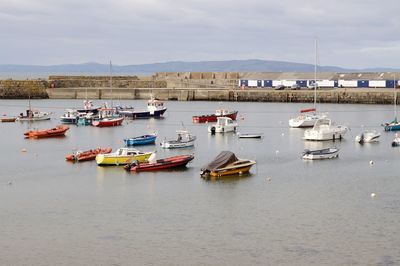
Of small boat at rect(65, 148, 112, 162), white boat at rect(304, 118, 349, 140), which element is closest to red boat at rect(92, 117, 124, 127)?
white boat at rect(304, 118, 349, 140)

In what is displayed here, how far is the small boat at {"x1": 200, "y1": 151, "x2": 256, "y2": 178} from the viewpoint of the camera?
30719 mm

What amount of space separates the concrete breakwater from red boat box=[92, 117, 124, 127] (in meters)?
13.3

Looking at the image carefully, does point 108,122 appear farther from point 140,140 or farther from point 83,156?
point 83,156

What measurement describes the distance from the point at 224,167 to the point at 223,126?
19.6 metres

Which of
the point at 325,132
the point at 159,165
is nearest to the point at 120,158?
the point at 159,165

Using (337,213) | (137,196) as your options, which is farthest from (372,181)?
(137,196)

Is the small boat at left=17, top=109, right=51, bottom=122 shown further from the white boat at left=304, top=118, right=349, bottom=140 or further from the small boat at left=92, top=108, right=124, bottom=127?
the white boat at left=304, top=118, right=349, bottom=140

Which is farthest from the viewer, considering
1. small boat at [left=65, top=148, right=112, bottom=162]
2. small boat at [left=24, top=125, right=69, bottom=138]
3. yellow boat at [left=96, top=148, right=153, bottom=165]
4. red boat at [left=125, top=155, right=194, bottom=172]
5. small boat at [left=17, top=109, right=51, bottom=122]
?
small boat at [left=17, top=109, right=51, bottom=122]

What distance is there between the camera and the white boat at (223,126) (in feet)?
164

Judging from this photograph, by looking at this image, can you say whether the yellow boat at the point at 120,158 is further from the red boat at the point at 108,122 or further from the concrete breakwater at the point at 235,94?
the concrete breakwater at the point at 235,94

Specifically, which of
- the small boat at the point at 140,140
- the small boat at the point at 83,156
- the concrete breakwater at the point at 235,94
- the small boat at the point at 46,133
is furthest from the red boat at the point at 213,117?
the small boat at the point at 83,156

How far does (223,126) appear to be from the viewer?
50312mm

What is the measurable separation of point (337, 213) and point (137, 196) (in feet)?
23.6

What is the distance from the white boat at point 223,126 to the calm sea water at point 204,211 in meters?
8.32
